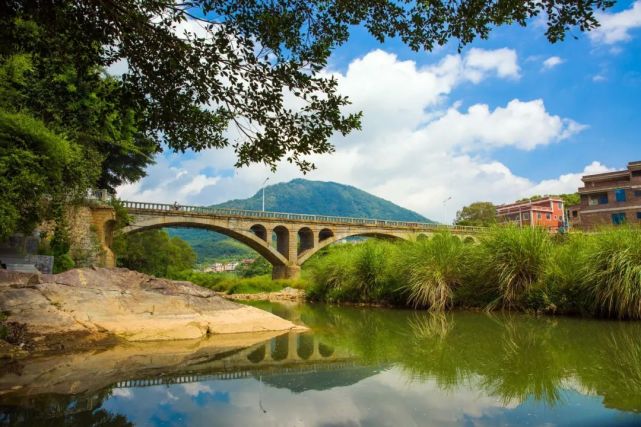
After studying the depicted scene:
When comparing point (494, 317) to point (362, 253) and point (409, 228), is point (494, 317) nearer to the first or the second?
point (362, 253)

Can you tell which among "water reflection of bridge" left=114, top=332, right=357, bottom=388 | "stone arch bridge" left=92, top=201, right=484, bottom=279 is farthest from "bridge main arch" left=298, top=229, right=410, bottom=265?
"water reflection of bridge" left=114, top=332, right=357, bottom=388

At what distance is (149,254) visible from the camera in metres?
34.3

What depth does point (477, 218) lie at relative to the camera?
57656mm

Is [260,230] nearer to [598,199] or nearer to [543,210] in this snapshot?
[598,199]

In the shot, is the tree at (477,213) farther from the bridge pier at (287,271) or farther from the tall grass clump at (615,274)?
the tall grass clump at (615,274)

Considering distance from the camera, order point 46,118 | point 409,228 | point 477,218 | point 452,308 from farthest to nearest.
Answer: point 477,218
point 409,228
point 46,118
point 452,308

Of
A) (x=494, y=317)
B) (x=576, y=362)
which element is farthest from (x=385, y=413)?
(x=494, y=317)

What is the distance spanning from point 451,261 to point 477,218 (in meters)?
48.9

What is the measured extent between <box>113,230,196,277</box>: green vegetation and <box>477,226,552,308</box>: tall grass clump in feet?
67.7

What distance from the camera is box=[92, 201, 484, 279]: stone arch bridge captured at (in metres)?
33.2

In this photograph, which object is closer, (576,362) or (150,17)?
(150,17)

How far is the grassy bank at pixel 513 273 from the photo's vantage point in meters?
8.45

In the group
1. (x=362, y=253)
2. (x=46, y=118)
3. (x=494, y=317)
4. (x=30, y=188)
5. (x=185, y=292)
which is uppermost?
(x=46, y=118)

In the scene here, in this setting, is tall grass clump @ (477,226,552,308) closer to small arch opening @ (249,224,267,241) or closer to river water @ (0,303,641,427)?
river water @ (0,303,641,427)
